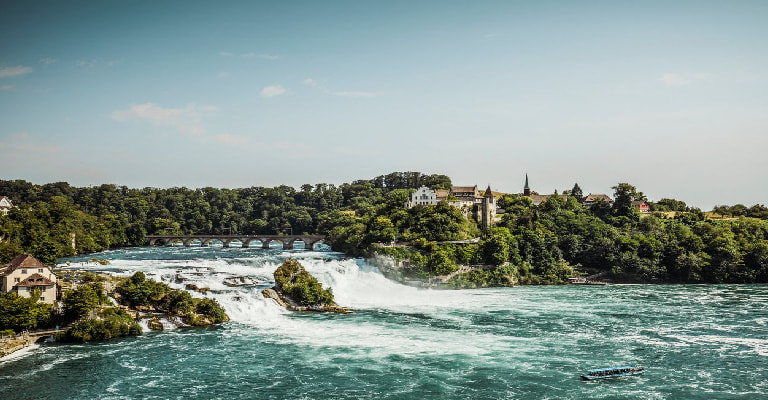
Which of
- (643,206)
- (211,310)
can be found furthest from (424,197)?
(211,310)

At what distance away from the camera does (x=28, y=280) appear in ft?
141

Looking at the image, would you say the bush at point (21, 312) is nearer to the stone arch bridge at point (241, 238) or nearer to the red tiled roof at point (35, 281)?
the red tiled roof at point (35, 281)

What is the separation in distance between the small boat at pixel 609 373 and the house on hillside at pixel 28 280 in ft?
131

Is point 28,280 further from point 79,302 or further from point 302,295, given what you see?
point 302,295

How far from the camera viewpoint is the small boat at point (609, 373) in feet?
113

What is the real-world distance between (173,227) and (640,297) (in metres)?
111

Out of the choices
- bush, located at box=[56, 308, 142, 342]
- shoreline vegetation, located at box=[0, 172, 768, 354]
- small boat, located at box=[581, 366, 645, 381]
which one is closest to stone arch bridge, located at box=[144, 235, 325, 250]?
shoreline vegetation, located at box=[0, 172, 768, 354]

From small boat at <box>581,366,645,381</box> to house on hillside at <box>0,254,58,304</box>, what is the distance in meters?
40.0

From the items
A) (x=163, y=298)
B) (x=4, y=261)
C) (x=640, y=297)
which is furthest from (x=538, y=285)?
(x=4, y=261)

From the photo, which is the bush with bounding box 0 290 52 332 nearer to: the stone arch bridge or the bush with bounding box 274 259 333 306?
the bush with bounding box 274 259 333 306

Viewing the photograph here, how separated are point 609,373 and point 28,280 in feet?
141

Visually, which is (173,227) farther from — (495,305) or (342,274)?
(495,305)

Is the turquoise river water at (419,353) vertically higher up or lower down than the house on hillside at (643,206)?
lower down

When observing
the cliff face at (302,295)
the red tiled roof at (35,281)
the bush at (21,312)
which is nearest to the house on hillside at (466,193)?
the cliff face at (302,295)
